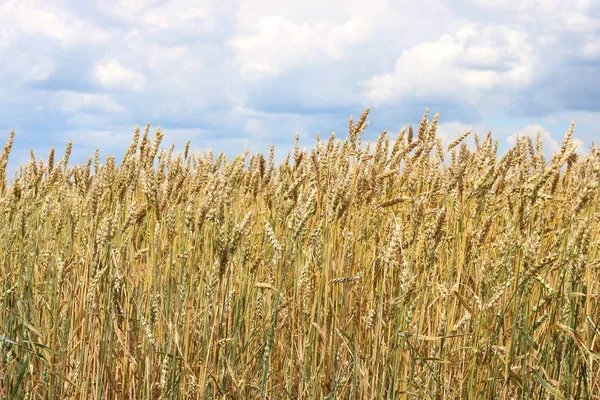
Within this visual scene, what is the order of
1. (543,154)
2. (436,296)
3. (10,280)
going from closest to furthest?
(436,296) < (10,280) < (543,154)

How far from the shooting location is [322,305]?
2023mm

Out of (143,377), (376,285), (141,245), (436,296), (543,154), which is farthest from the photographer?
(543,154)

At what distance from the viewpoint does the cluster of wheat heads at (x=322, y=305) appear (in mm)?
1587

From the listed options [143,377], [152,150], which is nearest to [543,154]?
[152,150]

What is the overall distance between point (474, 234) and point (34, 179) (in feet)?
5.93

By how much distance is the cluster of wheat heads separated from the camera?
5.21 ft

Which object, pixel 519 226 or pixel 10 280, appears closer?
pixel 519 226

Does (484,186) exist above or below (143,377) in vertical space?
above

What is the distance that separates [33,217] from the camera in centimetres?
304

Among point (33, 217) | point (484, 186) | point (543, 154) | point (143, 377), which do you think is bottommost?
point (143, 377)

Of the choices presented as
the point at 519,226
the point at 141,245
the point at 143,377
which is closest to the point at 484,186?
the point at 519,226

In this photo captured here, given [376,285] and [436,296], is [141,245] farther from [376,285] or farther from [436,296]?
[436,296]

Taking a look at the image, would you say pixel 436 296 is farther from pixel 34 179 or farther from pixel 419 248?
pixel 34 179

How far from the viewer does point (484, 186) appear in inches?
70.9
